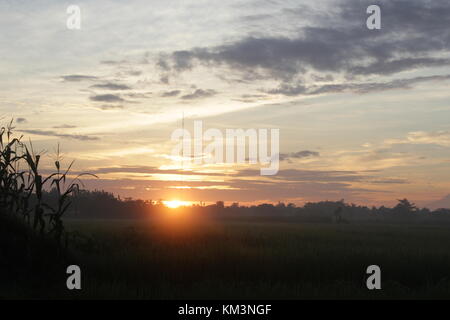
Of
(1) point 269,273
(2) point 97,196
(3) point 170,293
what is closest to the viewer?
(3) point 170,293

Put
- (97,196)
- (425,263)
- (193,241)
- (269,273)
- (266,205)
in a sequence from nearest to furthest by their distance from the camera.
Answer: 1. (269,273)
2. (425,263)
3. (193,241)
4. (97,196)
5. (266,205)

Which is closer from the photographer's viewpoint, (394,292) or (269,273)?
(394,292)

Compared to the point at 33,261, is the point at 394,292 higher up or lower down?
lower down

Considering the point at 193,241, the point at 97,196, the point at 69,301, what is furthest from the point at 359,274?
the point at 97,196

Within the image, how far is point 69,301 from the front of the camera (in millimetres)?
8609

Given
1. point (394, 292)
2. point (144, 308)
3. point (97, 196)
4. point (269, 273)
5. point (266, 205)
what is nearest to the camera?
point (144, 308)

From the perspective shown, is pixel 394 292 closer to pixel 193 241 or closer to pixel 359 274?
pixel 359 274

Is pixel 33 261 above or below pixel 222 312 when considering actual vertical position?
above

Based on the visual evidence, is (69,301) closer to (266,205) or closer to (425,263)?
(425,263)

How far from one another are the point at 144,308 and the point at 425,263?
887cm

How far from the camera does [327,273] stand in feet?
40.7

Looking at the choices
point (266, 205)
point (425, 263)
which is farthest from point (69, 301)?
point (266, 205)

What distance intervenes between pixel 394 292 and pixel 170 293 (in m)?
4.68

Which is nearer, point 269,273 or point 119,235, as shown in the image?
point 269,273
